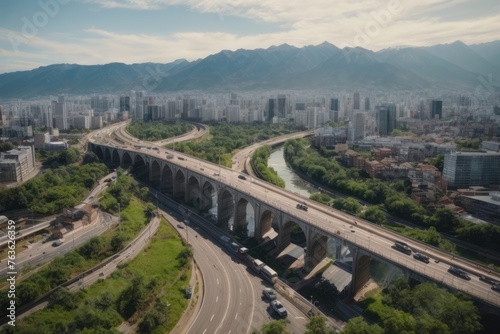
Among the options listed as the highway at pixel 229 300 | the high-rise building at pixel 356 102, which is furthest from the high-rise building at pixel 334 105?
the highway at pixel 229 300

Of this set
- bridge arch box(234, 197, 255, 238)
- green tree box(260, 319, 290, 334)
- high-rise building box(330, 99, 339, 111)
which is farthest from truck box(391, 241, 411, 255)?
high-rise building box(330, 99, 339, 111)

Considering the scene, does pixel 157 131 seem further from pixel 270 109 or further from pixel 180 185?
pixel 270 109

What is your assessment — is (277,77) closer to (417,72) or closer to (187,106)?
(417,72)

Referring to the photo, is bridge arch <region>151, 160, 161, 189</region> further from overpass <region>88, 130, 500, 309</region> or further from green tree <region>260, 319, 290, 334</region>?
green tree <region>260, 319, 290, 334</region>

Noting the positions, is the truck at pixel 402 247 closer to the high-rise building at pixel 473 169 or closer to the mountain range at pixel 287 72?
the high-rise building at pixel 473 169

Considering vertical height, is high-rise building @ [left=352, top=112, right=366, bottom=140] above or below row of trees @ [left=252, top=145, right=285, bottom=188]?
above

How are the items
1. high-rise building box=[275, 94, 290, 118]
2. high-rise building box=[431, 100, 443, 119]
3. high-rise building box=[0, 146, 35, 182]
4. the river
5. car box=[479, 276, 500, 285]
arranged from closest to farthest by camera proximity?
car box=[479, 276, 500, 285]
high-rise building box=[0, 146, 35, 182]
the river
high-rise building box=[431, 100, 443, 119]
high-rise building box=[275, 94, 290, 118]
